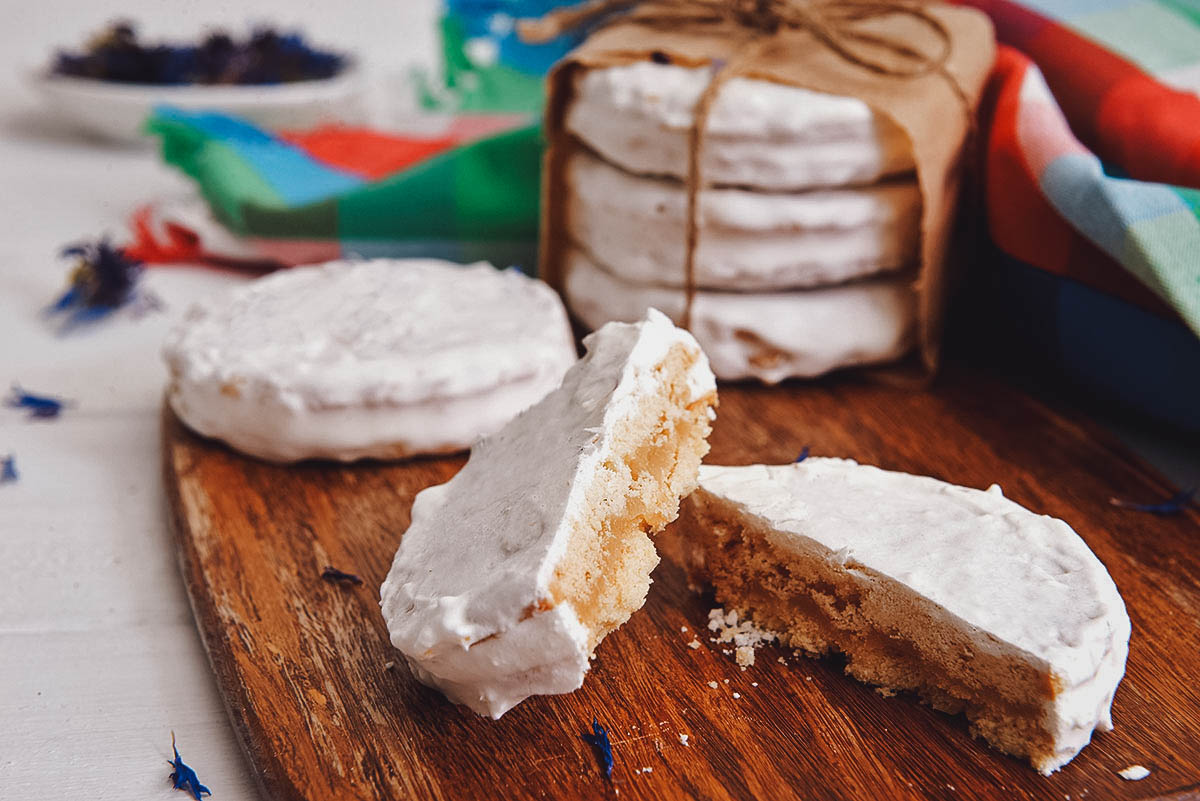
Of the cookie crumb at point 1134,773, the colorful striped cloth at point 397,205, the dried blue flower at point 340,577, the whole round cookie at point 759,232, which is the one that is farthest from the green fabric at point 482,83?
the cookie crumb at point 1134,773

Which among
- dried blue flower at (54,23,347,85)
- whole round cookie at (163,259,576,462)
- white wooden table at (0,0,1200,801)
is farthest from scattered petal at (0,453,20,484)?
dried blue flower at (54,23,347,85)

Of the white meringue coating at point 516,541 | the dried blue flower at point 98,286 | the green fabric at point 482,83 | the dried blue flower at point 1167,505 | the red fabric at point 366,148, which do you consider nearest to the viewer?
the white meringue coating at point 516,541

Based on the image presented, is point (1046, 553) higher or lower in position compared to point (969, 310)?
higher

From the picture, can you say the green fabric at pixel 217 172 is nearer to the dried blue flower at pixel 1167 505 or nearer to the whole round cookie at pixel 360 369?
the whole round cookie at pixel 360 369

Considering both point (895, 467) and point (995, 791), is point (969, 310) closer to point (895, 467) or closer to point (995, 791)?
point (895, 467)

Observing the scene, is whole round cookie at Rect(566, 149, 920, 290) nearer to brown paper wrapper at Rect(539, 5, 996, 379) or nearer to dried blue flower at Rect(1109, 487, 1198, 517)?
brown paper wrapper at Rect(539, 5, 996, 379)

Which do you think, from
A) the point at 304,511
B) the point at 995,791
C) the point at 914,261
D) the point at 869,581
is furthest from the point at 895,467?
the point at 304,511
